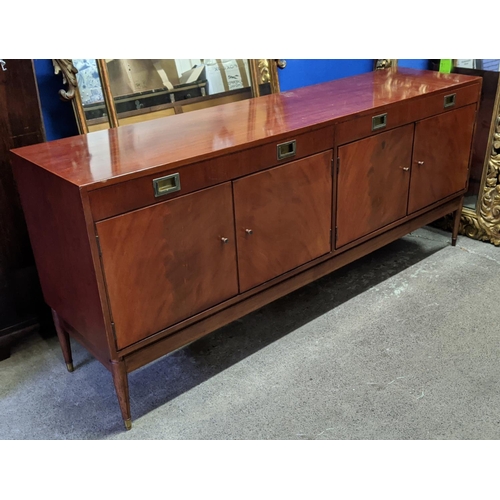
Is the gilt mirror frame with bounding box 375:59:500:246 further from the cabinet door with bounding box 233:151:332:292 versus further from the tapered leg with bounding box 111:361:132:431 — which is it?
the tapered leg with bounding box 111:361:132:431

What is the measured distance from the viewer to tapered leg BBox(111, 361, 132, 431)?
1.71 m

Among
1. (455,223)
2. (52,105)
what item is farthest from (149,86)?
(455,223)

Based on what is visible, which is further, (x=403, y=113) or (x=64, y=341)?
(x=403, y=113)

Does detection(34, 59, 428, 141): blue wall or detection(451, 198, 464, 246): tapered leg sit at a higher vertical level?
detection(34, 59, 428, 141): blue wall

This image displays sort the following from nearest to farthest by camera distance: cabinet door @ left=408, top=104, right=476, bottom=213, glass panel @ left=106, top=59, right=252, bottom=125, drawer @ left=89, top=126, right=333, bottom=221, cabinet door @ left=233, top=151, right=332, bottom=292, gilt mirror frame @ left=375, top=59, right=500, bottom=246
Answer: drawer @ left=89, top=126, right=333, bottom=221, cabinet door @ left=233, top=151, right=332, bottom=292, glass panel @ left=106, top=59, right=252, bottom=125, cabinet door @ left=408, top=104, right=476, bottom=213, gilt mirror frame @ left=375, top=59, right=500, bottom=246

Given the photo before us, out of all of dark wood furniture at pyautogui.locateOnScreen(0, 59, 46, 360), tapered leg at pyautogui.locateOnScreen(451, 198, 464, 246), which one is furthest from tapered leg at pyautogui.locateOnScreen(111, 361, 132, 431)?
tapered leg at pyautogui.locateOnScreen(451, 198, 464, 246)

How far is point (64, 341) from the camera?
2039 millimetres

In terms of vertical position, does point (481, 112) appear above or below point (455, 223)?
above

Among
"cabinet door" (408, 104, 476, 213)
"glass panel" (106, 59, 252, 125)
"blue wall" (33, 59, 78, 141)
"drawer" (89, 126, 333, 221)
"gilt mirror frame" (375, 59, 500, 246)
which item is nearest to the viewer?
"drawer" (89, 126, 333, 221)

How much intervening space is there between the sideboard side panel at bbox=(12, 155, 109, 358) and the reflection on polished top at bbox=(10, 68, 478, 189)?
6cm

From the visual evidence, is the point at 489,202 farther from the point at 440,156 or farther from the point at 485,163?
the point at 440,156

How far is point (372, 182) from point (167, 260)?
965mm
